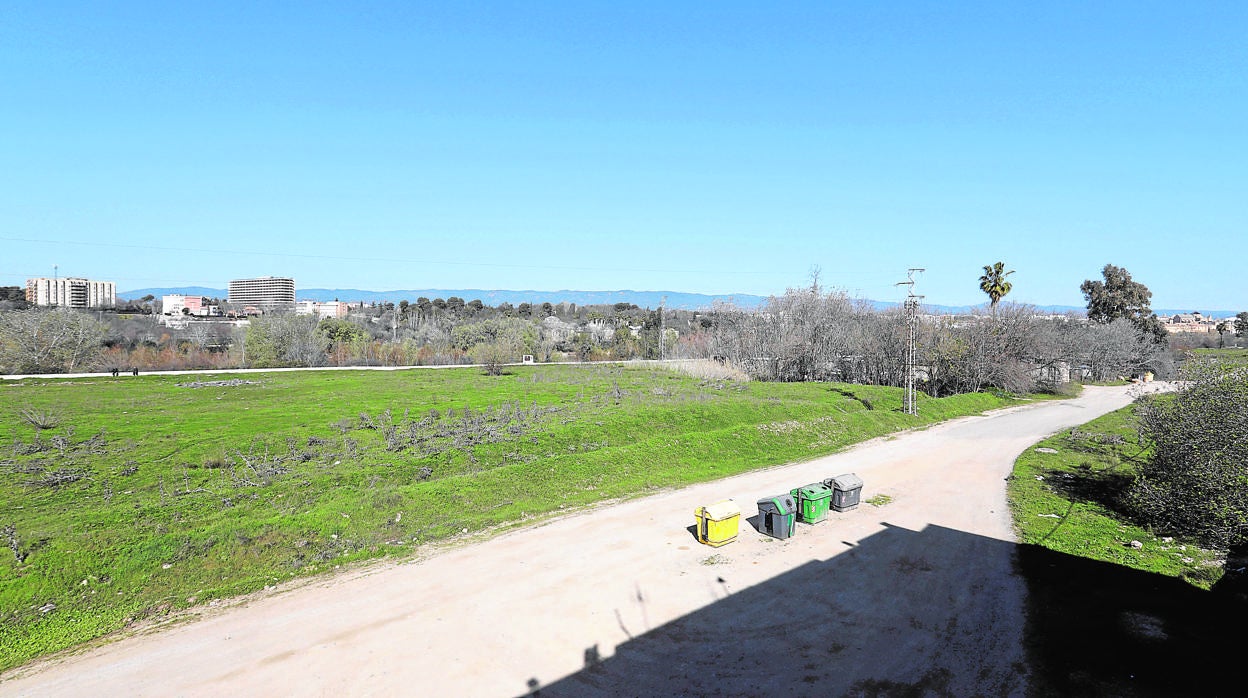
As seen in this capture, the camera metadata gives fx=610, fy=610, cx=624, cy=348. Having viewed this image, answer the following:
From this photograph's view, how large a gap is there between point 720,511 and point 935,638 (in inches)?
206

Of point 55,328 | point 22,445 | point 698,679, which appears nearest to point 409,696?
point 698,679

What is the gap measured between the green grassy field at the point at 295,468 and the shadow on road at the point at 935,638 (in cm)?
718

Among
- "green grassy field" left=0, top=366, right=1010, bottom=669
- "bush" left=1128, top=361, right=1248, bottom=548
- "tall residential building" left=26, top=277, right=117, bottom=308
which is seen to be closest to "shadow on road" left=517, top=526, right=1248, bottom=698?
"bush" left=1128, top=361, right=1248, bottom=548

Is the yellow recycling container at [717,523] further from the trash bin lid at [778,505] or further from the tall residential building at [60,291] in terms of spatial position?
the tall residential building at [60,291]

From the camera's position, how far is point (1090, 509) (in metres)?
17.9

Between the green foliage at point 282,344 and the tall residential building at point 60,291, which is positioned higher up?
the tall residential building at point 60,291

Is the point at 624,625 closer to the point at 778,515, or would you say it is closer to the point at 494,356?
the point at 778,515

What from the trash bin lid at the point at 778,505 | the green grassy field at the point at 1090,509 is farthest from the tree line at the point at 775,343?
the trash bin lid at the point at 778,505

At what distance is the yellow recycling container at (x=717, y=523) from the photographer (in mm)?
14469

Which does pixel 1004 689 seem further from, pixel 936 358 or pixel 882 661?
pixel 936 358

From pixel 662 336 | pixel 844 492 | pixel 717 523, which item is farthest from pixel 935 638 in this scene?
pixel 662 336

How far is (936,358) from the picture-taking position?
44.2 m

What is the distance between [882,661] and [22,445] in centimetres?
2802

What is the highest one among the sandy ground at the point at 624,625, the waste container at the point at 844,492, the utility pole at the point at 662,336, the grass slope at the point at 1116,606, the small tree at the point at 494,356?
the utility pole at the point at 662,336
